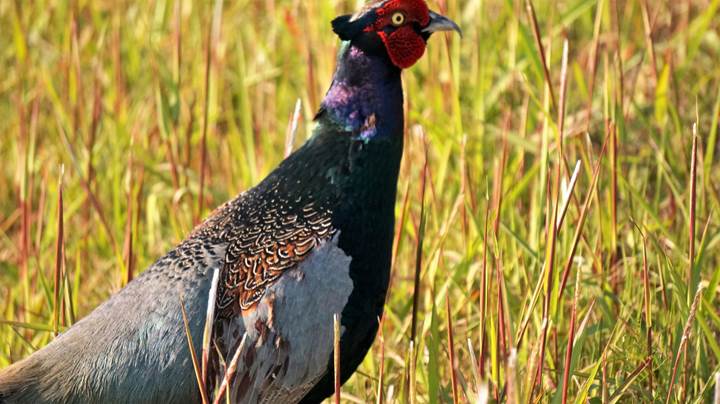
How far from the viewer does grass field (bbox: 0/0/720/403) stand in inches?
124

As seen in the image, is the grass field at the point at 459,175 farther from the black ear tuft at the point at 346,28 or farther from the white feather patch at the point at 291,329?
the black ear tuft at the point at 346,28

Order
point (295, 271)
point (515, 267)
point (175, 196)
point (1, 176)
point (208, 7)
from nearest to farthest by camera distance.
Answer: point (295, 271), point (515, 267), point (175, 196), point (1, 176), point (208, 7)

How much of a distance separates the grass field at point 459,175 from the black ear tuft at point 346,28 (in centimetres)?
36

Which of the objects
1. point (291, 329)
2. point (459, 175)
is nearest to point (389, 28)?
point (291, 329)

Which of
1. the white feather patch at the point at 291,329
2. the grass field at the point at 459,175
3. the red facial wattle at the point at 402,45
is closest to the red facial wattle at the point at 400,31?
the red facial wattle at the point at 402,45

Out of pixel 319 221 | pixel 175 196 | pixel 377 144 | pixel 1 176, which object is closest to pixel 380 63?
pixel 377 144

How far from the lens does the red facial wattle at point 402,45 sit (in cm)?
322

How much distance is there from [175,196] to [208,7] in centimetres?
201

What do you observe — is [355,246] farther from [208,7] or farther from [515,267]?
[208,7]

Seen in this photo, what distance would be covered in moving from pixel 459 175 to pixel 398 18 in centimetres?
127

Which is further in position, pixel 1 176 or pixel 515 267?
pixel 1 176

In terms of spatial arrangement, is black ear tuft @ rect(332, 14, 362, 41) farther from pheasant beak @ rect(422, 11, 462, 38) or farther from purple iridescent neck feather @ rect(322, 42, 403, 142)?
pheasant beak @ rect(422, 11, 462, 38)

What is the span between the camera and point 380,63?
323 cm

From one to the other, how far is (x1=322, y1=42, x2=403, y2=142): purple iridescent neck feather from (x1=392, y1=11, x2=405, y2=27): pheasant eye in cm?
10
